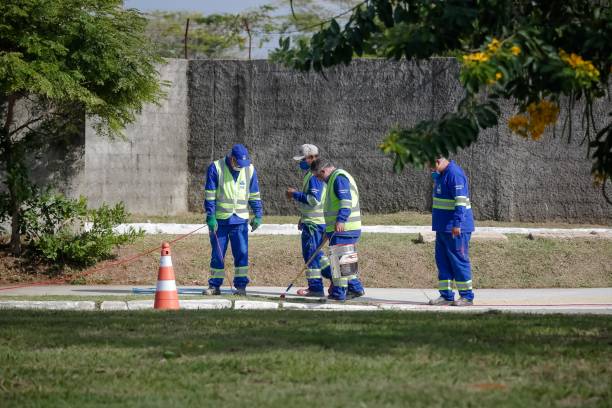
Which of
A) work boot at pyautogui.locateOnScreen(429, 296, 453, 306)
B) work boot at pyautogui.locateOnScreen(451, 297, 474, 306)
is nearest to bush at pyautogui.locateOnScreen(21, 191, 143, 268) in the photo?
work boot at pyautogui.locateOnScreen(429, 296, 453, 306)

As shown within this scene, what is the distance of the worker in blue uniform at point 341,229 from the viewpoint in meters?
13.5

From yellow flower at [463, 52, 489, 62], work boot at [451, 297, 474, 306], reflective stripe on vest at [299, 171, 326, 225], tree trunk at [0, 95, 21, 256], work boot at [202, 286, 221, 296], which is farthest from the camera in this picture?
tree trunk at [0, 95, 21, 256]

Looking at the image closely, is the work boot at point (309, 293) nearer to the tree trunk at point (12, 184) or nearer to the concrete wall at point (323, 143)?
the tree trunk at point (12, 184)

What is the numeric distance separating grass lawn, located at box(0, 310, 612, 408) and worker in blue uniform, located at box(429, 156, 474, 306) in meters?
2.88

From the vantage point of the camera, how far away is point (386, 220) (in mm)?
20094

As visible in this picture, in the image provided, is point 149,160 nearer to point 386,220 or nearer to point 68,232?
A: point 68,232

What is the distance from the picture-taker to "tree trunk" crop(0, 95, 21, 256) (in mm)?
16266

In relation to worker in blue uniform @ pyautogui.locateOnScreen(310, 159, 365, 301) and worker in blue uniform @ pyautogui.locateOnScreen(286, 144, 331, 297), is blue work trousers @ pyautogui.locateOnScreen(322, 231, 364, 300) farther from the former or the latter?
worker in blue uniform @ pyautogui.locateOnScreen(286, 144, 331, 297)

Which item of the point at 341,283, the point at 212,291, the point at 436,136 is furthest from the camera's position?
the point at 212,291

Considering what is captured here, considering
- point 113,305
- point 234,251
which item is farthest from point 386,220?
point 113,305

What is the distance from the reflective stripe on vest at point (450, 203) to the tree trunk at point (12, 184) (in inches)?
261

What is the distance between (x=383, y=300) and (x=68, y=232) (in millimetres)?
5300

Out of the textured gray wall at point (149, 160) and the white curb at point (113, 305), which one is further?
the textured gray wall at point (149, 160)

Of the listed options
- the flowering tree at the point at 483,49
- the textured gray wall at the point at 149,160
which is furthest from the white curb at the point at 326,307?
the textured gray wall at the point at 149,160
